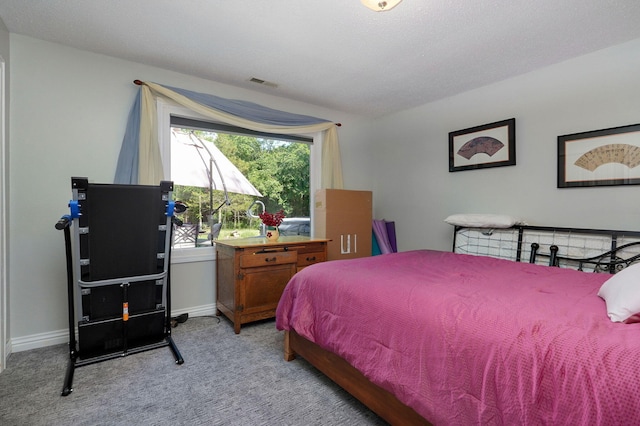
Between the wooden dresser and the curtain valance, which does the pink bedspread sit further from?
the curtain valance

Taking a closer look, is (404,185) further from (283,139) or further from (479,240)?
(283,139)

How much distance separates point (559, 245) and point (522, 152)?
36.5 inches

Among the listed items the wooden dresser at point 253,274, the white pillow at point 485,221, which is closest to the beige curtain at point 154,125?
the wooden dresser at point 253,274

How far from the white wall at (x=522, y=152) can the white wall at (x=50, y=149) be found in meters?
3.14

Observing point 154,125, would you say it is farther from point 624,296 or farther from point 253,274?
point 624,296

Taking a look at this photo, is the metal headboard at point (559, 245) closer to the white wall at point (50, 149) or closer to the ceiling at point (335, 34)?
the ceiling at point (335, 34)

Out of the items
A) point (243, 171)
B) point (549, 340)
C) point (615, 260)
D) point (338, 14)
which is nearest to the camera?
point (549, 340)

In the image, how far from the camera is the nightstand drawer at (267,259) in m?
2.74

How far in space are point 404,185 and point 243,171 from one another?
2.08 metres

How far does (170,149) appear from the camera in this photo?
10.0 ft

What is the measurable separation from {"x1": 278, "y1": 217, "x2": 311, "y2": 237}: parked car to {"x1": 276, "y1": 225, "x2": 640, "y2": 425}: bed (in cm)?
181

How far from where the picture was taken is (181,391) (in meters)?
1.84

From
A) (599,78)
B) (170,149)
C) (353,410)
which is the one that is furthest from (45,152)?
(599,78)

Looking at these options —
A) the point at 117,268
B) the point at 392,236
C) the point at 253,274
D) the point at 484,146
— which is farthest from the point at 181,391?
the point at 484,146
